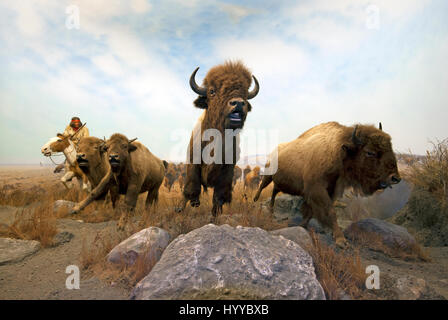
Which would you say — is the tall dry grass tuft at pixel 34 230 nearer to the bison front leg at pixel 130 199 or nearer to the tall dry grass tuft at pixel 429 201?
the bison front leg at pixel 130 199

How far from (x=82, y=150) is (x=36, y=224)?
6.58 feet

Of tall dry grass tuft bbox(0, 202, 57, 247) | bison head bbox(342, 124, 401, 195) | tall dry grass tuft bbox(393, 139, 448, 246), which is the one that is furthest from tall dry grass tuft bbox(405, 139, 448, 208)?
tall dry grass tuft bbox(0, 202, 57, 247)

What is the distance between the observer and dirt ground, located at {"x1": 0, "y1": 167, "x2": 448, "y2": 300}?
2.40 m

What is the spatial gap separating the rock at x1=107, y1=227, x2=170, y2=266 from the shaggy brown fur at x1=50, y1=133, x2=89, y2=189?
4.83m

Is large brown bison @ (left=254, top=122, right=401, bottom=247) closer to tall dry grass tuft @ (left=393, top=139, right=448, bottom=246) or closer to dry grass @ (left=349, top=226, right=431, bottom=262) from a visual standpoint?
dry grass @ (left=349, top=226, right=431, bottom=262)

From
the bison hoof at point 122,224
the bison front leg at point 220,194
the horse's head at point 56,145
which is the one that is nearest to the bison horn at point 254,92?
the bison front leg at point 220,194

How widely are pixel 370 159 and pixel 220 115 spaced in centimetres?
228

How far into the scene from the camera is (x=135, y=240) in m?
2.97

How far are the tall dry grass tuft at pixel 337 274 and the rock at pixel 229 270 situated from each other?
0.16 m

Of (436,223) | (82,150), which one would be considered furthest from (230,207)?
(436,223)

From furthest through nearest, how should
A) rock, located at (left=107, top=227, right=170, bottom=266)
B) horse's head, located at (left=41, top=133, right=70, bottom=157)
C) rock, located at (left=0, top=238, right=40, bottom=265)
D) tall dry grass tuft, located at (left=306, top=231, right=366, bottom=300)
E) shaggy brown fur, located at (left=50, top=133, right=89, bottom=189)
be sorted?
shaggy brown fur, located at (left=50, top=133, right=89, bottom=189), horse's head, located at (left=41, top=133, right=70, bottom=157), rock, located at (left=0, top=238, right=40, bottom=265), rock, located at (left=107, top=227, right=170, bottom=266), tall dry grass tuft, located at (left=306, top=231, right=366, bottom=300)

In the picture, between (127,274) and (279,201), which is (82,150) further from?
(279,201)
